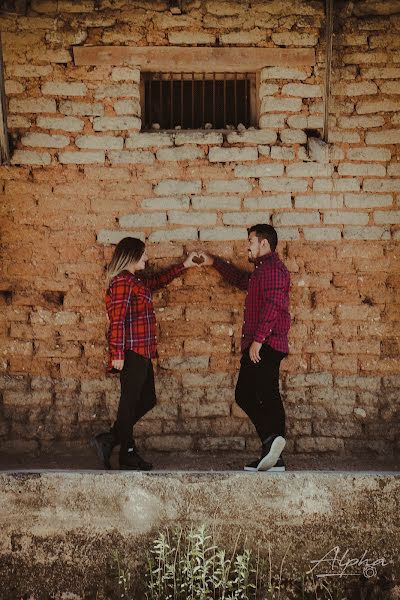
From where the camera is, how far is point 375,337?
5.58 metres

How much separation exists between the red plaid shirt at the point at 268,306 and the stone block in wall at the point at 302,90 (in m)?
1.45

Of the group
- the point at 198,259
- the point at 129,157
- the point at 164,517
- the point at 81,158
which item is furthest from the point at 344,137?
the point at 164,517

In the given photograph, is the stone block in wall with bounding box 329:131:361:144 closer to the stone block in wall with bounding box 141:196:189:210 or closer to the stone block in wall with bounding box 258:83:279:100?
the stone block in wall with bounding box 258:83:279:100

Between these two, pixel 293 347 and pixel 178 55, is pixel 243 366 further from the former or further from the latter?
pixel 178 55

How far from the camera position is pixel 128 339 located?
16.0 feet

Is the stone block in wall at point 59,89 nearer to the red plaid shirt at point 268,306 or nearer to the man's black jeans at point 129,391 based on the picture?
the red plaid shirt at point 268,306

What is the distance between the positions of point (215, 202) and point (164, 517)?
2420 mm

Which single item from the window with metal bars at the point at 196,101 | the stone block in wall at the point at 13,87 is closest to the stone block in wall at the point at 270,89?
the window with metal bars at the point at 196,101

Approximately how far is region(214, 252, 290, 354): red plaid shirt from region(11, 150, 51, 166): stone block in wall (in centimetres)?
184

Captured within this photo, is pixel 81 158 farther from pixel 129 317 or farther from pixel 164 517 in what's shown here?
pixel 164 517

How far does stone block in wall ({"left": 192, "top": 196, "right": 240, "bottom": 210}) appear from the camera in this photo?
5551mm

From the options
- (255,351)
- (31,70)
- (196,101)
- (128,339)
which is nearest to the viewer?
(255,351)

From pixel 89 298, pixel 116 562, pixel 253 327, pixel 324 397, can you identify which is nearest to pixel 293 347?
pixel 324 397

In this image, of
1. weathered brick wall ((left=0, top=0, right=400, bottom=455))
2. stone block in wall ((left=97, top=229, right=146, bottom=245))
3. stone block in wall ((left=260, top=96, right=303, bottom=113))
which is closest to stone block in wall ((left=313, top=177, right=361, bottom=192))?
weathered brick wall ((left=0, top=0, right=400, bottom=455))
